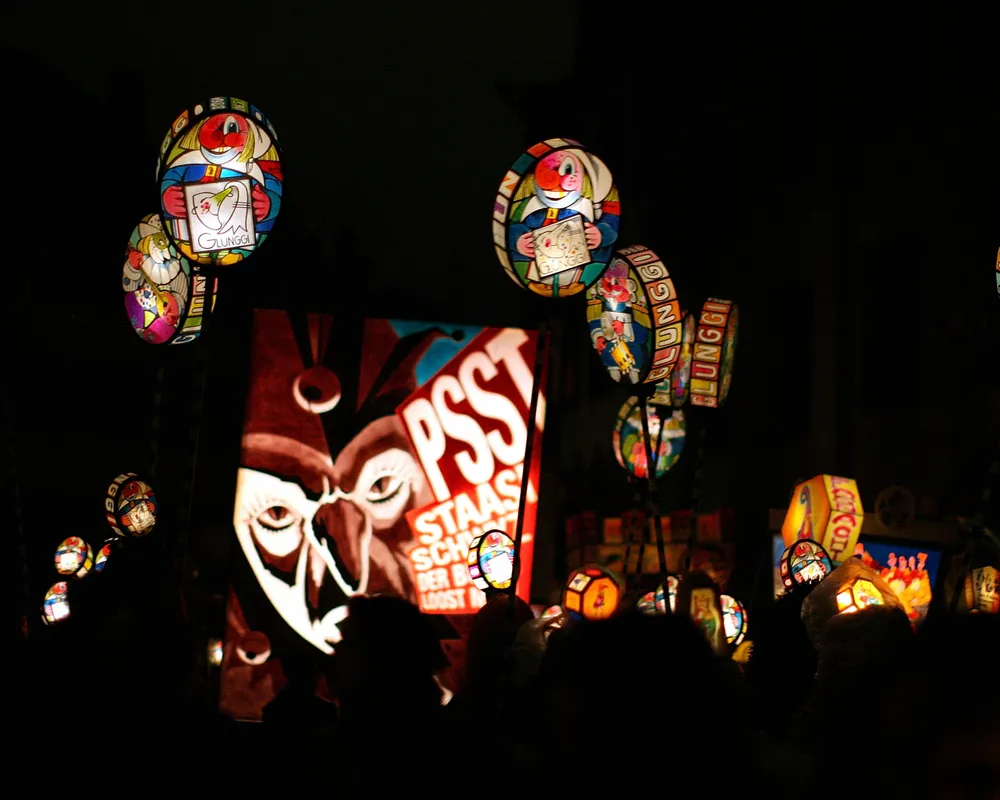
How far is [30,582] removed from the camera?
28.6 feet

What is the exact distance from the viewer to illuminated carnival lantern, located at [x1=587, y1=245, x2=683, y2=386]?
8.42 metres

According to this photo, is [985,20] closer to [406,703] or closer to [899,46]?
[899,46]

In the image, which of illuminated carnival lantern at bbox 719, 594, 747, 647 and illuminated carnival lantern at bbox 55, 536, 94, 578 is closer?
illuminated carnival lantern at bbox 719, 594, 747, 647

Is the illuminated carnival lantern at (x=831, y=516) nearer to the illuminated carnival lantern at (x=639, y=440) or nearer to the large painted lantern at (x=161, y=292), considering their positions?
the illuminated carnival lantern at (x=639, y=440)

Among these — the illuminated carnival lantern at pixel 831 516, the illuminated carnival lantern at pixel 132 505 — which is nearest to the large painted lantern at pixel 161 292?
the illuminated carnival lantern at pixel 132 505

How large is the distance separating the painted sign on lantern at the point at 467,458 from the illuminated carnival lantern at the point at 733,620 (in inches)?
88.6

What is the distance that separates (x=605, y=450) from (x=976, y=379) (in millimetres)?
13443

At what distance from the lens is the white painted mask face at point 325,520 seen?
10.2 m

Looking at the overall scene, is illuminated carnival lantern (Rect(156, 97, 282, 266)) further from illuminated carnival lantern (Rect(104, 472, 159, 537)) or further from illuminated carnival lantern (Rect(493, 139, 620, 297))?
illuminated carnival lantern (Rect(104, 472, 159, 537))

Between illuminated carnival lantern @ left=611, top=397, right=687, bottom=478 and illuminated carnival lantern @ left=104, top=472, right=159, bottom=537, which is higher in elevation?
illuminated carnival lantern @ left=611, top=397, right=687, bottom=478

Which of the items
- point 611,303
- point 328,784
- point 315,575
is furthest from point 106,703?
point 315,575

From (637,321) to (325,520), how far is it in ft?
12.5

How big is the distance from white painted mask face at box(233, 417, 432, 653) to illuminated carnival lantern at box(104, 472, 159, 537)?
1.03 meters

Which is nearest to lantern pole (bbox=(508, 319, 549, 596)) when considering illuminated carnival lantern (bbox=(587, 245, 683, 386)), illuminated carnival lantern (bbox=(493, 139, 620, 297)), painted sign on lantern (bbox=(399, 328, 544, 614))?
illuminated carnival lantern (bbox=(493, 139, 620, 297))
